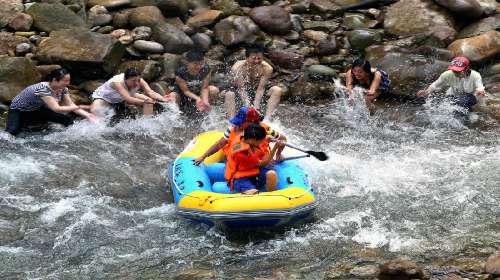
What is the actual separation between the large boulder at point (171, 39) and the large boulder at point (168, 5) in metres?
0.76

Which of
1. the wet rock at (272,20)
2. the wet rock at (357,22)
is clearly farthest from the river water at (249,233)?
the wet rock at (357,22)

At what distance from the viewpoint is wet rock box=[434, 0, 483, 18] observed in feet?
42.4

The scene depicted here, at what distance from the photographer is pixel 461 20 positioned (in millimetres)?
13156

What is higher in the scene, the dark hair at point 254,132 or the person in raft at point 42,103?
the dark hair at point 254,132

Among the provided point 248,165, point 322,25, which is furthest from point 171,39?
point 248,165

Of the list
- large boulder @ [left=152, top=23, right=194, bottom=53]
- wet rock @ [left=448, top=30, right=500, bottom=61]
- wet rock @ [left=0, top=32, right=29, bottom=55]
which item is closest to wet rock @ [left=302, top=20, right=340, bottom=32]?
wet rock @ [left=448, top=30, right=500, bottom=61]

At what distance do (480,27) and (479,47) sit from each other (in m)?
0.99

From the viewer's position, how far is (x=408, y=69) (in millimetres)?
11531

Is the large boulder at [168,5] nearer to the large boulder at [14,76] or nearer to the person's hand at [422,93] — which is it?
the large boulder at [14,76]

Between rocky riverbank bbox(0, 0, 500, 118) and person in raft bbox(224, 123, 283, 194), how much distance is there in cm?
420

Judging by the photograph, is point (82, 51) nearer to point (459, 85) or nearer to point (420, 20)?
point (459, 85)

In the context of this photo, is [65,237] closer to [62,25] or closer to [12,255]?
[12,255]

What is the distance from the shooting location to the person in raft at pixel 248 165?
726cm

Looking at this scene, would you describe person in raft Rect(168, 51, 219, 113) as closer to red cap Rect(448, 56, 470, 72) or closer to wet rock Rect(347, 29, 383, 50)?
wet rock Rect(347, 29, 383, 50)
